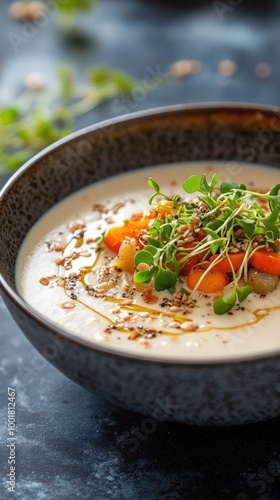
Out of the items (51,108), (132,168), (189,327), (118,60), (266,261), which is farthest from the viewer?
(118,60)

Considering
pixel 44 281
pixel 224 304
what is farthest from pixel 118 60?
pixel 224 304

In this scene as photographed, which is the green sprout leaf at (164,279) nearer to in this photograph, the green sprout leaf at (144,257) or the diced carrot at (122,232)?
the green sprout leaf at (144,257)

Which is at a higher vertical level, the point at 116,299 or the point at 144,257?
the point at 144,257

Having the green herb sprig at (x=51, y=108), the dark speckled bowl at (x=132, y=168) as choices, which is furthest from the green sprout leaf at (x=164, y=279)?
the green herb sprig at (x=51, y=108)

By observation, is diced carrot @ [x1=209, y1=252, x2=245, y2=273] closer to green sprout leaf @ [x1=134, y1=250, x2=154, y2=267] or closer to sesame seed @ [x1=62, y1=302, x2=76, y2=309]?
green sprout leaf @ [x1=134, y1=250, x2=154, y2=267]

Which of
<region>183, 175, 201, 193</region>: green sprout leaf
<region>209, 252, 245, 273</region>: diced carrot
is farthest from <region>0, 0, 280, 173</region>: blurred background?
<region>209, 252, 245, 273</region>: diced carrot

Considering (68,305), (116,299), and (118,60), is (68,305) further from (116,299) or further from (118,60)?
(118,60)
